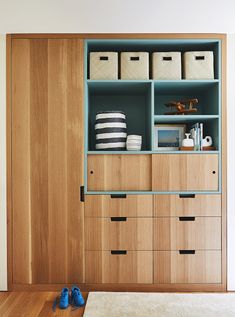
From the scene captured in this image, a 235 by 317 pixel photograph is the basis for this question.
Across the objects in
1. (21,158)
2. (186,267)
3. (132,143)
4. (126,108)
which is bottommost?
(186,267)

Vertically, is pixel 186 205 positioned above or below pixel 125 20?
below

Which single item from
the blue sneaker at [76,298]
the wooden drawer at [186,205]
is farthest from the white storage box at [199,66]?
the blue sneaker at [76,298]

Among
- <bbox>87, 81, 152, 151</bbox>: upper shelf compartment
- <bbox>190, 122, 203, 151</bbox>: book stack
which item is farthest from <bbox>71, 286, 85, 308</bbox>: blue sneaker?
<bbox>190, 122, 203, 151</bbox>: book stack

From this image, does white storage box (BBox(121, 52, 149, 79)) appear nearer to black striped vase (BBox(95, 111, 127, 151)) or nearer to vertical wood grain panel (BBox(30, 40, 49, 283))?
black striped vase (BBox(95, 111, 127, 151))

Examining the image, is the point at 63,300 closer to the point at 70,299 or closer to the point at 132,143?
the point at 70,299

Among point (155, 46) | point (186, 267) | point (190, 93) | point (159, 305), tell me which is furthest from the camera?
point (190, 93)

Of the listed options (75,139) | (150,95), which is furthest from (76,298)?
(150,95)

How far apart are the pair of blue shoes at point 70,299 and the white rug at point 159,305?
0.25 ft

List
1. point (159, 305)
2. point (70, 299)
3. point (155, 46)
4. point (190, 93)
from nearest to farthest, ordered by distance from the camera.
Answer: point (159, 305) < point (70, 299) < point (155, 46) < point (190, 93)

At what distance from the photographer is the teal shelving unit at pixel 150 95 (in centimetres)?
275

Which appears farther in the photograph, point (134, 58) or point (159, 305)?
point (134, 58)

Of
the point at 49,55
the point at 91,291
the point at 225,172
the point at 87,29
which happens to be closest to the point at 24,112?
the point at 49,55

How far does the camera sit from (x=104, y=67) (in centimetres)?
275

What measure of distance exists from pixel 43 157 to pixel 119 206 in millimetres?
820
